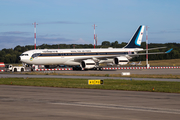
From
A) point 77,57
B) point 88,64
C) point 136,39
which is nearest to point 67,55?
point 77,57

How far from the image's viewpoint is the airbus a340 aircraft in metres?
63.7

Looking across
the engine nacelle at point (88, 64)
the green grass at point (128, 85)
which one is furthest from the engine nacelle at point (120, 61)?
the green grass at point (128, 85)

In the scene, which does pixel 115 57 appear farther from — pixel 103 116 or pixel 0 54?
pixel 0 54

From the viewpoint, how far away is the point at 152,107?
650 inches

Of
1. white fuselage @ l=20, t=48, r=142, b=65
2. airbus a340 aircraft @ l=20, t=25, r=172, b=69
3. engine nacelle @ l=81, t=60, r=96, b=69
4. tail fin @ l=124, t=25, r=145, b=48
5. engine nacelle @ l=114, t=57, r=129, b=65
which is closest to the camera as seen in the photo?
white fuselage @ l=20, t=48, r=142, b=65

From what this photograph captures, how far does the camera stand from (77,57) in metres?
67.8

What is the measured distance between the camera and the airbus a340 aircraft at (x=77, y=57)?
63.7m

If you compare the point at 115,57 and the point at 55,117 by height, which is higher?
the point at 115,57

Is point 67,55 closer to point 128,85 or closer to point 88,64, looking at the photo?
point 88,64

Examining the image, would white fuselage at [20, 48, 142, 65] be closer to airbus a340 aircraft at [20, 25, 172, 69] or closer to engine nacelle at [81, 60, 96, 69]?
airbus a340 aircraft at [20, 25, 172, 69]

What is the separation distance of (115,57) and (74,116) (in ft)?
176

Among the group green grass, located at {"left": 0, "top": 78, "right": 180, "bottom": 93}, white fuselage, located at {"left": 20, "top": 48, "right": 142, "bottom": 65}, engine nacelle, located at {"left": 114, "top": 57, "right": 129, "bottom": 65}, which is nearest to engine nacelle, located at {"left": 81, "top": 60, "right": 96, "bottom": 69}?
white fuselage, located at {"left": 20, "top": 48, "right": 142, "bottom": 65}

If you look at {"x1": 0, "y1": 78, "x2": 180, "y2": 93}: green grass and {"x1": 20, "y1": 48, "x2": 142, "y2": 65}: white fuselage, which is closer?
{"x1": 0, "y1": 78, "x2": 180, "y2": 93}: green grass

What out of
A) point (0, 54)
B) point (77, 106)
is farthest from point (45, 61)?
point (0, 54)
